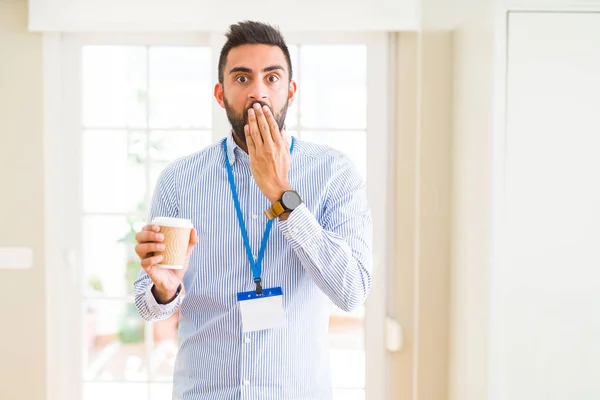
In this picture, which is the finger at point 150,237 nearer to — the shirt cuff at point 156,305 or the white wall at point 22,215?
the shirt cuff at point 156,305

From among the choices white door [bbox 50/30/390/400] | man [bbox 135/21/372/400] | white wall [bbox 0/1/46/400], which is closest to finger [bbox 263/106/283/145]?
man [bbox 135/21/372/400]

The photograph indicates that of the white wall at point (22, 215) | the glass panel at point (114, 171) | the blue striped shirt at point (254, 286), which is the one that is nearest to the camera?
the blue striped shirt at point (254, 286)

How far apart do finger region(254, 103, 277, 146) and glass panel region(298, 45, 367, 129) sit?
157 cm

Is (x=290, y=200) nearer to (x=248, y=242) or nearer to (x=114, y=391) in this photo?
(x=248, y=242)

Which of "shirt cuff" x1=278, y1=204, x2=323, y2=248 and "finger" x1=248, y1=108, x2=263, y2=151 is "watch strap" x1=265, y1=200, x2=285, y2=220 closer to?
"shirt cuff" x1=278, y1=204, x2=323, y2=248

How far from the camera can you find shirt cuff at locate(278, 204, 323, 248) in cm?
141

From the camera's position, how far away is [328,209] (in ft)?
5.25

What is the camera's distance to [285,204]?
1.44m

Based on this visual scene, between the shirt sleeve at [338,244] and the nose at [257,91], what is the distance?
10.8 inches

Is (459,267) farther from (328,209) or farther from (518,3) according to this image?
(328,209)

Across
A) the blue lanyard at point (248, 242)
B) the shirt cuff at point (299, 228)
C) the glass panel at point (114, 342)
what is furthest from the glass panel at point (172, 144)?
the shirt cuff at point (299, 228)

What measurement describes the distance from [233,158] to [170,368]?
1.80 m

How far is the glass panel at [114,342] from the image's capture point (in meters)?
3.18

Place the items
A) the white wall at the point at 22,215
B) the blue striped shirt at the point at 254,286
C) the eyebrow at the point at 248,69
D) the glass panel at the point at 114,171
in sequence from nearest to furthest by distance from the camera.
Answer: the blue striped shirt at the point at 254,286 < the eyebrow at the point at 248,69 < the white wall at the point at 22,215 < the glass panel at the point at 114,171
